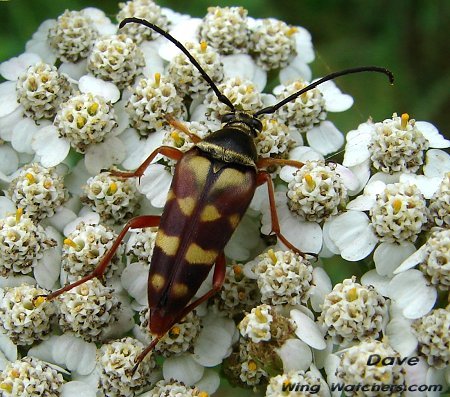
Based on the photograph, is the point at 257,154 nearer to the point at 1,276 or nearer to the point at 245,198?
the point at 245,198

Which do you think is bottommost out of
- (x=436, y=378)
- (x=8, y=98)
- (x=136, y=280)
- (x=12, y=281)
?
(x=436, y=378)

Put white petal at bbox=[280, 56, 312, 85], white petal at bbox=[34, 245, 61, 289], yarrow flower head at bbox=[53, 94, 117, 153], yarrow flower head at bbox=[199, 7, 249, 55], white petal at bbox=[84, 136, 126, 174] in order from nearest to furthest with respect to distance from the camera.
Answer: white petal at bbox=[34, 245, 61, 289]
yarrow flower head at bbox=[53, 94, 117, 153]
white petal at bbox=[84, 136, 126, 174]
yarrow flower head at bbox=[199, 7, 249, 55]
white petal at bbox=[280, 56, 312, 85]

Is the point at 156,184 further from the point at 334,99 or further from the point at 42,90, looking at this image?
the point at 334,99

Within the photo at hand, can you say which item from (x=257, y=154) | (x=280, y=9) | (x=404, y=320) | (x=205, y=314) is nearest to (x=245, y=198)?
(x=257, y=154)

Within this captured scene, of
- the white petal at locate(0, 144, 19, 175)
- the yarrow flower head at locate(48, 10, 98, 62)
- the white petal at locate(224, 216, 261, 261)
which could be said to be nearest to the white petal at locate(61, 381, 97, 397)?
the white petal at locate(224, 216, 261, 261)

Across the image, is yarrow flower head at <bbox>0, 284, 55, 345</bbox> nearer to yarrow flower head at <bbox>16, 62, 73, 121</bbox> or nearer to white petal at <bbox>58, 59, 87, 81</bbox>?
yarrow flower head at <bbox>16, 62, 73, 121</bbox>

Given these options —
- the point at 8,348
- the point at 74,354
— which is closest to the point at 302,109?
the point at 74,354

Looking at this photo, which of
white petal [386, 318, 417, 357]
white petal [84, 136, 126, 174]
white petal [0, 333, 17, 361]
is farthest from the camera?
white petal [84, 136, 126, 174]
